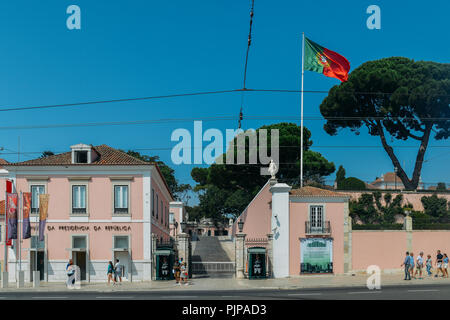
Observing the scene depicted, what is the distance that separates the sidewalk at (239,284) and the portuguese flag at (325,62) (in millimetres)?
14795

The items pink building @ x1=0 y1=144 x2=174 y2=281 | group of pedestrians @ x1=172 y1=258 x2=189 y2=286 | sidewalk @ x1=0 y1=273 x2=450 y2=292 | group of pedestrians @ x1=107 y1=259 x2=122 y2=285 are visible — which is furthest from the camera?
pink building @ x1=0 y1=144 x2=174 y2=281

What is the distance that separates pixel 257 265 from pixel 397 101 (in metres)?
35.4

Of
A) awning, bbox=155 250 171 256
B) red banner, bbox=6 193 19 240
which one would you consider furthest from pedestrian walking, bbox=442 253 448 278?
red banner, bbox=6 193 19 240

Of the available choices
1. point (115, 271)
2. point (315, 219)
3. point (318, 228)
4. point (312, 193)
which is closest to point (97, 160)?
point (115, 271)

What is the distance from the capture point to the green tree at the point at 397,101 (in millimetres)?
63844

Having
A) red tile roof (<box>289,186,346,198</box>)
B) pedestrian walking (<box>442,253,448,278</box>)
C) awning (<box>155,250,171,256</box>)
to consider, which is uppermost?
red tile roof (<box>289,186,346,198</box>)

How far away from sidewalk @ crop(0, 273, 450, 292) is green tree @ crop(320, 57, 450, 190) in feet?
103

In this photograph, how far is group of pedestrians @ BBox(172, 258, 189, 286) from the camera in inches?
1262

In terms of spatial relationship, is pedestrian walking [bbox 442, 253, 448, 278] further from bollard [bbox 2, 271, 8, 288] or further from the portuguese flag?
bollard [bbox 2, 271, 8, 288]

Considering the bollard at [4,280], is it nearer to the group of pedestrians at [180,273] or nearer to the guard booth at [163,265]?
the guard booth at [163,265]

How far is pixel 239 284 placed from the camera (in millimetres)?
31797
